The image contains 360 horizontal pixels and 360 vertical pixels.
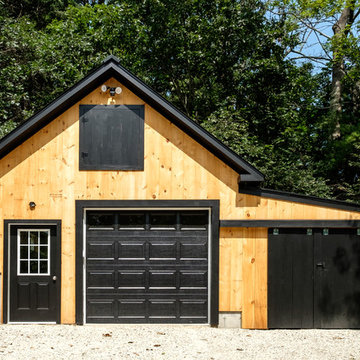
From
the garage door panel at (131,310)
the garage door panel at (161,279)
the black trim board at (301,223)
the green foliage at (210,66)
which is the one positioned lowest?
the garage door panel at (131,310)

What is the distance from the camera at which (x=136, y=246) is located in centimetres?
871

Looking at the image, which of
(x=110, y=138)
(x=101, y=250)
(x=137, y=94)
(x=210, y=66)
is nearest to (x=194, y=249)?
(x=101, y=250)

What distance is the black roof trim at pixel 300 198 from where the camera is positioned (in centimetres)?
845

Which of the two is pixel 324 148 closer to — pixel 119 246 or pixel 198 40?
pixel 198 40

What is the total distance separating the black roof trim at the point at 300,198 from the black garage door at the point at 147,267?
4.30 ft

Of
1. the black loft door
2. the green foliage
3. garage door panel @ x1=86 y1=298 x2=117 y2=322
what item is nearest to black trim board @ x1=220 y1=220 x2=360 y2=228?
garage door panel @ x1=86 y1=298 x2=117 y2=322

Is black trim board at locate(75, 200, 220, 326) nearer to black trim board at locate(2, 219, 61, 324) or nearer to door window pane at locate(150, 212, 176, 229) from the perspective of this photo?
door window pane at locate(150, 212, 176, 229)

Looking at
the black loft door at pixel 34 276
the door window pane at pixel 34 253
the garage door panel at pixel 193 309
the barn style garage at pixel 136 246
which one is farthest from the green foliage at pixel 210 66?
the door window pane at pixel 34 253

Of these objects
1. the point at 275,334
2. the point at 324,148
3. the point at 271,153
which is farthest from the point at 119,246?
the point at 324,148

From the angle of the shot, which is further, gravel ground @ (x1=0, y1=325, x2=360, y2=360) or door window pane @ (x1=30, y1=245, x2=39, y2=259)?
door window pane @ (x1=30, y1=245, x2=39, y2=259)

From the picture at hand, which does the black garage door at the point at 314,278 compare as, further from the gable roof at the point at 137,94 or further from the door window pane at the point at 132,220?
the door window pane at the point at 132,220

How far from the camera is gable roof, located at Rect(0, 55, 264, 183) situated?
8.14 m

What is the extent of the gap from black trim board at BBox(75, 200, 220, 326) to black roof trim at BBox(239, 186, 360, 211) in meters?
0.87

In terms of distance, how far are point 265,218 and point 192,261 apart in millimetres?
1944
